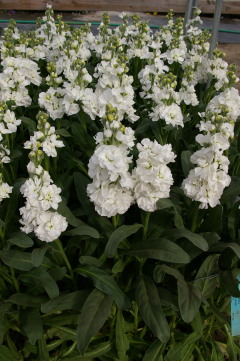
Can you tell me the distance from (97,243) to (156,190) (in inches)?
15.6

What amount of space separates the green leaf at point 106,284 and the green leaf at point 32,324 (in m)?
0.24

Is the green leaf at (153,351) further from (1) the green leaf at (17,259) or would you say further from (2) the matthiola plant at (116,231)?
(1) the green leaf at (17,259)

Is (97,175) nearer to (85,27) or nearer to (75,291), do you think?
(75,291)

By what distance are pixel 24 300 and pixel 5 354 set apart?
0.72ft

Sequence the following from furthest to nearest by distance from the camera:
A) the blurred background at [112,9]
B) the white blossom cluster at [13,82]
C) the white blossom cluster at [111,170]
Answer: the blurred background at [112,9] → the white blossom cluster at [13,82] → the white blossom cluster at [111,170]

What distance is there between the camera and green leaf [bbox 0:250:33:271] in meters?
1.62

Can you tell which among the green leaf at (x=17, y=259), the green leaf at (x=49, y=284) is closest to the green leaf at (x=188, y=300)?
the green leaf at (x=49, y=284)

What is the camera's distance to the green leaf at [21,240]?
1.58 m

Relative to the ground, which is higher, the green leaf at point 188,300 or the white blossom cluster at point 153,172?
the white blossom cluster at point 153,172

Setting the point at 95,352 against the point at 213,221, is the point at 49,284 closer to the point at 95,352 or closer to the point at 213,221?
the point at 95,352

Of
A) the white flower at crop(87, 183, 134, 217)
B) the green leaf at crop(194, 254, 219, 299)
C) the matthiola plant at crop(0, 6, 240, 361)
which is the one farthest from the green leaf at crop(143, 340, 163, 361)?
the white flower at crop(87, 183, 134, 217)

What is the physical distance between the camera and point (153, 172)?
1468mm

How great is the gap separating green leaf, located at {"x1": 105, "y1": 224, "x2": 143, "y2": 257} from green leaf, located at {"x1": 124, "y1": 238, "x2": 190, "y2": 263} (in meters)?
0.09

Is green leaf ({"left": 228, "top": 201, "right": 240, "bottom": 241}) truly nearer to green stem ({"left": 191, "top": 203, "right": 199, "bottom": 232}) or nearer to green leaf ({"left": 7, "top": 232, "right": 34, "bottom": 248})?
green stem ({"left": 191, "top": 203, "right": 199, "bottom": 232})
